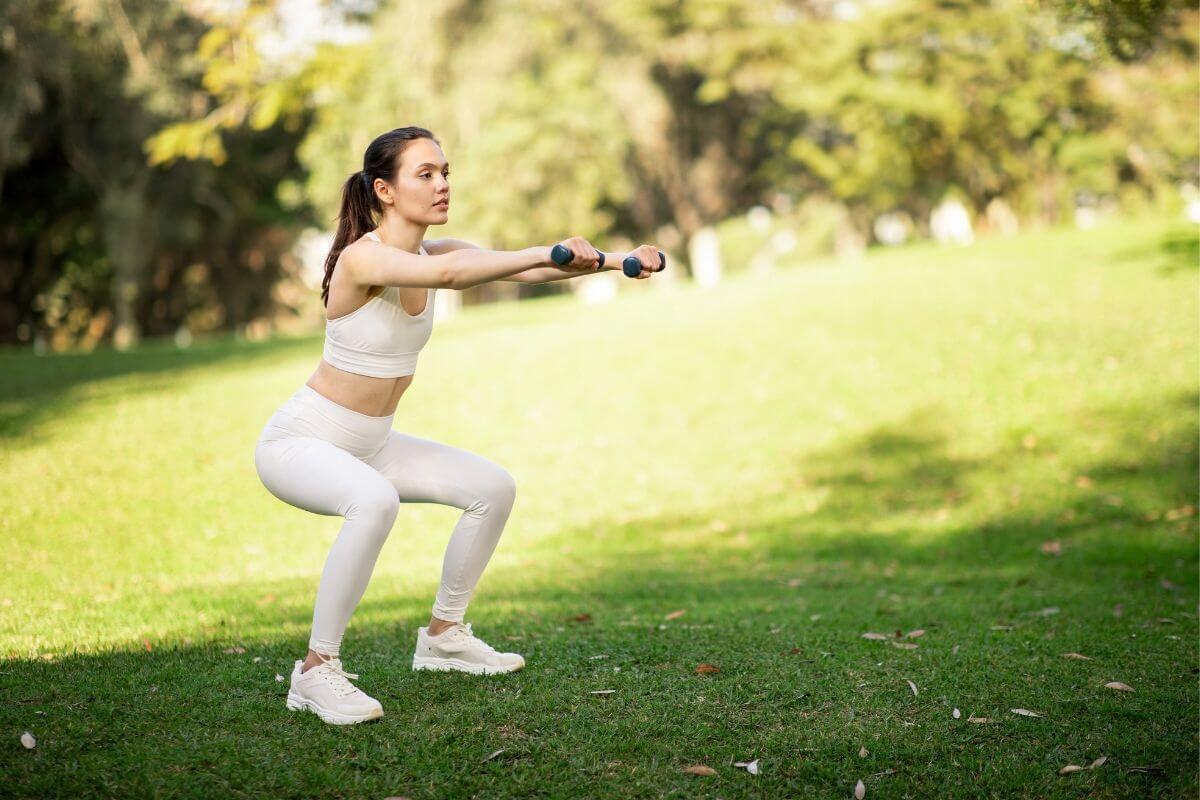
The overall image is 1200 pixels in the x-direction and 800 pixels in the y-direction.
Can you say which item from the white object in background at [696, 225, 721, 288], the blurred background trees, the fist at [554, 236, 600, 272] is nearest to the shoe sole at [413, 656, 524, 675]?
the fist at [554, 236, 600, 272]

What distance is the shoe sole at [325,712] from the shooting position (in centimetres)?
466

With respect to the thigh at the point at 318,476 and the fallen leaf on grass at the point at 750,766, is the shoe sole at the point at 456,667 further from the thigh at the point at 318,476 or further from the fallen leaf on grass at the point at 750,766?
the fallen leaf on grass at the point at 750,766

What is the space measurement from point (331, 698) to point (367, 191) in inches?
86.8

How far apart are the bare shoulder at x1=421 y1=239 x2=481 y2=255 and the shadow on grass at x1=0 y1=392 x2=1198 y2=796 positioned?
6.73 feet

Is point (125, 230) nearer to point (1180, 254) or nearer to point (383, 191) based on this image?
point (1180, 254)

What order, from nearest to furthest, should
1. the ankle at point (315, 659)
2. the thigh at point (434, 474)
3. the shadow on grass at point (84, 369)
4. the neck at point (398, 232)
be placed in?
the ankle at point (315, 659)
the neck at point (398, 232)
the thigh at point (434, 474)
the shadow on grass at point (84, 369)

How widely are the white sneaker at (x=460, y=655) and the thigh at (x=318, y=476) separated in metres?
1.04

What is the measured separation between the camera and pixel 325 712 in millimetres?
4691

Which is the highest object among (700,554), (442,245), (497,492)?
(442,245)

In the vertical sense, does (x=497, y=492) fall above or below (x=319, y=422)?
below

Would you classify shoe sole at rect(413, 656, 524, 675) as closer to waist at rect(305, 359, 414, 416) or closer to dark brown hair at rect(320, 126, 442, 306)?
waist at rect(305, 359, 414, 416)

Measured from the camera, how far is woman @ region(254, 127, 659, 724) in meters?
4.61

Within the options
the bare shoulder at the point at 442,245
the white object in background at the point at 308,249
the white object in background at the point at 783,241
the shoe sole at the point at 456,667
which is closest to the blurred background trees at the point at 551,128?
the white object in background at the point at 308,249

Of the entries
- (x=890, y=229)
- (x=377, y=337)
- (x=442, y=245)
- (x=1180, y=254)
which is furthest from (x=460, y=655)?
(x=890, y=229)
